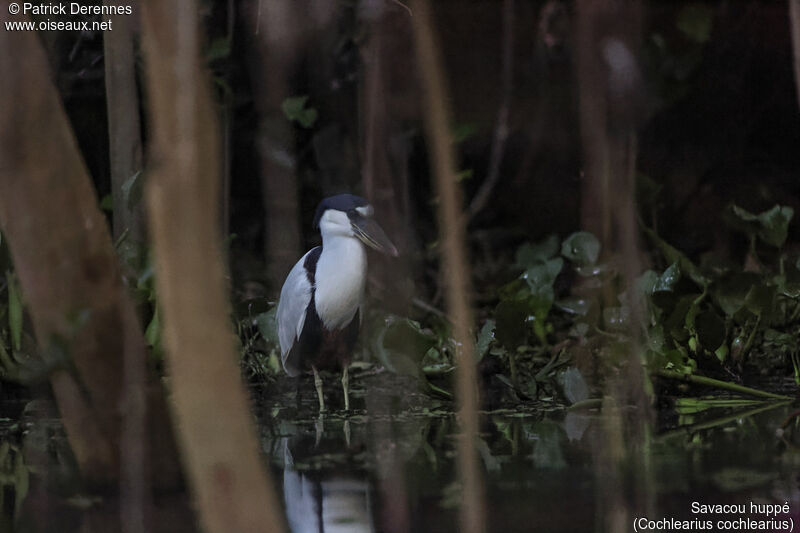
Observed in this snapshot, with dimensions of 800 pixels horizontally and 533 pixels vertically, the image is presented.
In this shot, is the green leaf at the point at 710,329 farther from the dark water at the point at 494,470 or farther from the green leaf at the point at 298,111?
the green leaf at the point at 298,111

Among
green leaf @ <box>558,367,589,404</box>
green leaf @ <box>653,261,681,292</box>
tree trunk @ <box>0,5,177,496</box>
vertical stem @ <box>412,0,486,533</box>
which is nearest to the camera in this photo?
vertical stem @ <box>412,0,486,533</box>

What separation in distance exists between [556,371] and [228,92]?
213cm

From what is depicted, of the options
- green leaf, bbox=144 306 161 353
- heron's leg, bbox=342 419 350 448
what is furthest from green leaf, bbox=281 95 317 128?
heron's leg, bbox=342 419 350 448

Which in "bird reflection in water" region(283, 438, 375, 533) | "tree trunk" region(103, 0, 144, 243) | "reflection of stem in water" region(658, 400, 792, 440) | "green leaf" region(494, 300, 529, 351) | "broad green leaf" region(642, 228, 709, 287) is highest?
"tree trunk" region(103, 0, 144, 243)

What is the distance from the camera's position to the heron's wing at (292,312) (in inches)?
179

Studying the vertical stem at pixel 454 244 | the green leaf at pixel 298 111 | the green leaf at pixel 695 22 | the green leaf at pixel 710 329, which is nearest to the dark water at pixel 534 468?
the green leaf at pixel 710 329

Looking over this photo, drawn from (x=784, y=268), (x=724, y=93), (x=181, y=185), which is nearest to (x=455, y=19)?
(x=724, y=93)

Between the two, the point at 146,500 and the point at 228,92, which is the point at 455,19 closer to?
the point at 228,92

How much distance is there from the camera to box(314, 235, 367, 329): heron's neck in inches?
183

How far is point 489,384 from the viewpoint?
4359 millimetres

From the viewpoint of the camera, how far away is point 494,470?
302 cm

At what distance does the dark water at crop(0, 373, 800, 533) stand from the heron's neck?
595 mm

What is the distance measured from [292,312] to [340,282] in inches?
8.9

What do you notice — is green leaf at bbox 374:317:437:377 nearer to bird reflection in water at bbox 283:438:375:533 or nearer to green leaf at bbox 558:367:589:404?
green leaf at bbox 558:367:589:404
